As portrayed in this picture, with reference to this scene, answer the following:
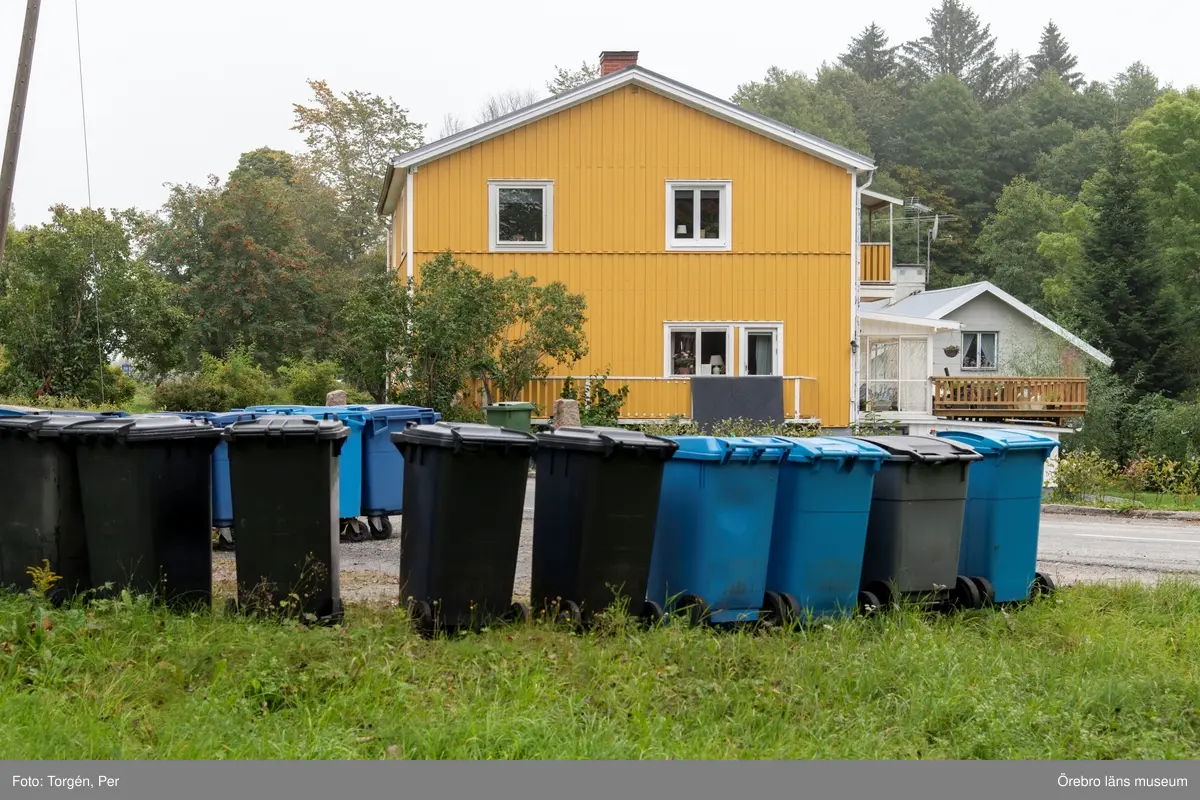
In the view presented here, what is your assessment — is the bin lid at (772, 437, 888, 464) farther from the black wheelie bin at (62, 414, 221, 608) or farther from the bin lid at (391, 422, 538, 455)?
the black wheelie bin at (62, 414, 221, 608)

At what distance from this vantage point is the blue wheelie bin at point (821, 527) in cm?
763

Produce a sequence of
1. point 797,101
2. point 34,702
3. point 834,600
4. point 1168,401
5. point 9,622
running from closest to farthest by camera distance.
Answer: point 34,702, point 9,622, point 834,600, point 1168,401, point 797,101

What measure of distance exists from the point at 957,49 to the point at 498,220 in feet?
241

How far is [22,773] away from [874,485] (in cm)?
517

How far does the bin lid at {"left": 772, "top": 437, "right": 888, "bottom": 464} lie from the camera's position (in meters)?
7.61

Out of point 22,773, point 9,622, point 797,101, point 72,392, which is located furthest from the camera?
point 797,101

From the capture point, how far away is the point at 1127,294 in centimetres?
4344

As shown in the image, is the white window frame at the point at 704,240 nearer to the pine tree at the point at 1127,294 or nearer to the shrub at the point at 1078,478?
the shrub at the point at 1078,478

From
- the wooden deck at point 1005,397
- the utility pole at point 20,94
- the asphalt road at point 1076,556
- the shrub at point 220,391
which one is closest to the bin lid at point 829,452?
the asphalt road at point 1076,556

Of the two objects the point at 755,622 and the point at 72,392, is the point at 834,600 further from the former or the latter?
the point at 72,392

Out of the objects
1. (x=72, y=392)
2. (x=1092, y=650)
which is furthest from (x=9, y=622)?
(x=72, y=392)

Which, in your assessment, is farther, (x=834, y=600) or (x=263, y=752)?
(x=834, y=600)

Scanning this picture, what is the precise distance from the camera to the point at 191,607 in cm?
717

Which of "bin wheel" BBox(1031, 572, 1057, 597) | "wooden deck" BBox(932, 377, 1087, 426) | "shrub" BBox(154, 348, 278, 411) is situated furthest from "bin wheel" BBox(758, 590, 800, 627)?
"wooden deck" BBox(932, 377, 1087, 426)
